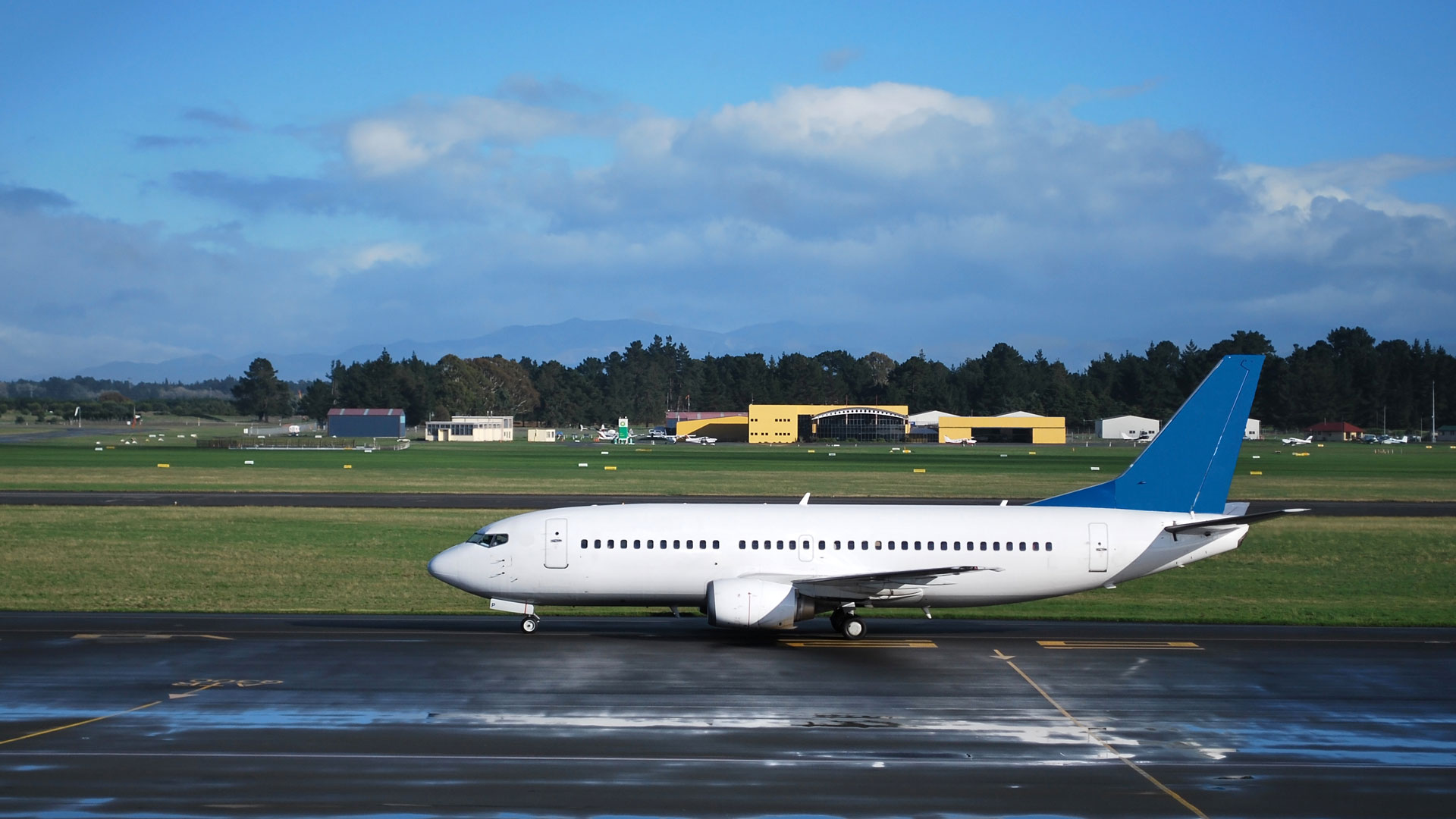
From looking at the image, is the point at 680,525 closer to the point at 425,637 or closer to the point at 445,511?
the point at 425,637

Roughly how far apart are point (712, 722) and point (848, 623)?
9149 millimetres

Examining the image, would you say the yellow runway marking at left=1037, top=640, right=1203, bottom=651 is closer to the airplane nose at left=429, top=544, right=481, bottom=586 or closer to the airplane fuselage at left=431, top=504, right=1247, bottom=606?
the airplane fuselage at left=431, top=504, right=1247, bottom=606

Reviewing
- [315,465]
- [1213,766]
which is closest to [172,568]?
[1213,766]

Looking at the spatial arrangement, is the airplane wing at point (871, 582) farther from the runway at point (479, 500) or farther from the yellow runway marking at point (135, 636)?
the runway at point (479, 500)

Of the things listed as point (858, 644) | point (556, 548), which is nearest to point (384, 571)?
point (556, 548)

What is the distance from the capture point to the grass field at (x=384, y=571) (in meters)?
34.0

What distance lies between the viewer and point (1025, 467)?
109500 millimetres

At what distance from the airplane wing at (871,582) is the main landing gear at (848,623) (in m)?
0.87

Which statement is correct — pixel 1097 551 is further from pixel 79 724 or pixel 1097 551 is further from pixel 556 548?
pixel 79 724

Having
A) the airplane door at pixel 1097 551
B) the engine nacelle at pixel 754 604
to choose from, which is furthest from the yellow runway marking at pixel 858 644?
the airplane door at pixel 1097 551

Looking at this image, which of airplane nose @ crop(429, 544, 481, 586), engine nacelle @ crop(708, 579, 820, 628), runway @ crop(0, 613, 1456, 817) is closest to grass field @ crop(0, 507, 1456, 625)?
runway @ crop(0, 613, 1456, 817)

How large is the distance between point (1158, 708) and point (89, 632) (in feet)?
79.5

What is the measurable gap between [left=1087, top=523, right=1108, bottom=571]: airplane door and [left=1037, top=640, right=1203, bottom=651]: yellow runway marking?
5.84ft

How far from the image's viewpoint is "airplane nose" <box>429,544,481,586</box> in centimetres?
2812
